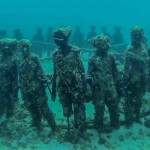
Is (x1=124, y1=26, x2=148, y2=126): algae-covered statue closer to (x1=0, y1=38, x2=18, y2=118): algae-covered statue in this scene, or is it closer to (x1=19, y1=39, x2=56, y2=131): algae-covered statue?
(x1=19, y1=39, x2=56, y2=131): algae-covered statue

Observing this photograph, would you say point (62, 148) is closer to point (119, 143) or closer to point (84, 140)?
point (84, 140)

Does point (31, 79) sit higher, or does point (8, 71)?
point (8, 71)

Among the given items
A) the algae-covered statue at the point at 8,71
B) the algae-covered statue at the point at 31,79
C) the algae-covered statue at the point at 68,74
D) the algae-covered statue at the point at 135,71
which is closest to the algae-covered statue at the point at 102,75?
the algae-covered statue at the point at 68,74

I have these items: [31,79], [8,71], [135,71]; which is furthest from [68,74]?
[8,71]

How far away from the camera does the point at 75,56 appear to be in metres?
9.39

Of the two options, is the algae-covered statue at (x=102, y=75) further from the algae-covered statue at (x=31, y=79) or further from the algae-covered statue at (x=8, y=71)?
the algae-covered statue at (x=8, y=71)

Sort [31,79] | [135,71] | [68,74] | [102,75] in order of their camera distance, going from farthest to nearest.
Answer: [135,71] < [31,79] < [102,75] < [68,74]

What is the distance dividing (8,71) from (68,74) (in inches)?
89.5

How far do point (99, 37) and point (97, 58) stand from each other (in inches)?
22.9

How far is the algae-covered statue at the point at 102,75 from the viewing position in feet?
31.5

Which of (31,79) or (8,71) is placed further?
(8,71)

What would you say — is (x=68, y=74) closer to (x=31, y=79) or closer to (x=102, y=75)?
(x=102, y=75)

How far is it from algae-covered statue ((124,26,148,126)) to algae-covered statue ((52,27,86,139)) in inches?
60.4

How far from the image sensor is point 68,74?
9.33m
